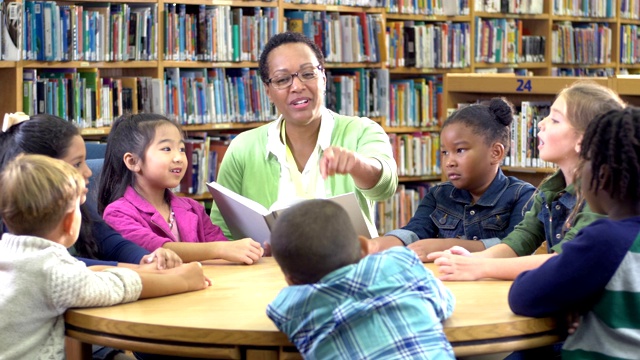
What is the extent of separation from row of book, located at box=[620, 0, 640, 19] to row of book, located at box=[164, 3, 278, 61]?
3.64m

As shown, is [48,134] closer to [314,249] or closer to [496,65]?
[314,249]

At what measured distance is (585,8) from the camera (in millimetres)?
7582

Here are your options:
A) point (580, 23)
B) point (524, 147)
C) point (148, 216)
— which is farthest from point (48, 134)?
point (580, 23)

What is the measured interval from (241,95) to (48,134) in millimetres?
3145

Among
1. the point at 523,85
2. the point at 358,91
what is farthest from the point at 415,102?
the point at 523,85

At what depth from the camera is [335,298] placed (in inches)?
64.3

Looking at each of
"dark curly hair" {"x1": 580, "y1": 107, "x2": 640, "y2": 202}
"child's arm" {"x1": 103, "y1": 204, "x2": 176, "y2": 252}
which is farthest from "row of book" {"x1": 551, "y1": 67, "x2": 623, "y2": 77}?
"dark curly hair" {"x1": 580, "y1": 107, "x2": 640, "y2": 202}

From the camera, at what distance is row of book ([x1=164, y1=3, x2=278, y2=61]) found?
16.9ft

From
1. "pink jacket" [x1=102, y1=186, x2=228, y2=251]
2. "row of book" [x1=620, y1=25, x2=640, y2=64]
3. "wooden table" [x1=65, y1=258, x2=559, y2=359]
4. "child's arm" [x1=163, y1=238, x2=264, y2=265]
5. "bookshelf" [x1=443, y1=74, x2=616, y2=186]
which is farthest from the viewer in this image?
"row of book" [x1=620, y1=25, x2=640, y2=64]

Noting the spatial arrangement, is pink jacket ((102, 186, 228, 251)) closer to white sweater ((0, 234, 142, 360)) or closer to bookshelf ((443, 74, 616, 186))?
white sweater ((0, 234, 142, 360))

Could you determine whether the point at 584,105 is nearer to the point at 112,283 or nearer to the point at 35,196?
the point at 112,283

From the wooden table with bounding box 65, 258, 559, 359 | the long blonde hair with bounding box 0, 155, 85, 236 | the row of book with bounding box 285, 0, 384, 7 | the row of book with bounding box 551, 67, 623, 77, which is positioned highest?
the row of book with bounding box 285, 0, 384, 7

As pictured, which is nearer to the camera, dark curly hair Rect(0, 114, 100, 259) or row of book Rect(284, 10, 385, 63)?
dark curly hair Rect(0, 114, 100, 259)

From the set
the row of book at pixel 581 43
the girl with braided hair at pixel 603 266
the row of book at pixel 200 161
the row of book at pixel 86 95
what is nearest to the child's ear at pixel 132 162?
the girl with braided hair at pixel 603 266
